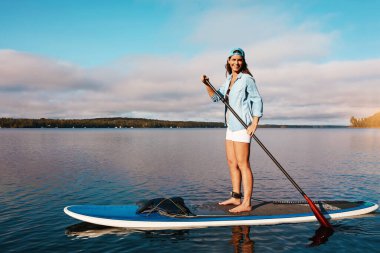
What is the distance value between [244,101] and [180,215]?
3.39 metres

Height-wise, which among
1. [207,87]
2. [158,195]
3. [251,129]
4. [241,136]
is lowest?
[158,195]

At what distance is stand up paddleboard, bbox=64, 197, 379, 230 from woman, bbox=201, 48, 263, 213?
0.47m

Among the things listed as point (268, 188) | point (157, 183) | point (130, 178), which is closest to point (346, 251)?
point (268, 188)

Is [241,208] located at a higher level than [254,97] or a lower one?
lower

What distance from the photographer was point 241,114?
26.3 ft

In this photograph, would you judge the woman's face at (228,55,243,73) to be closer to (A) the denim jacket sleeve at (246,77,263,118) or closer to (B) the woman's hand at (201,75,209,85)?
(A) the denim jacket sleeve at (246,77,263,118)

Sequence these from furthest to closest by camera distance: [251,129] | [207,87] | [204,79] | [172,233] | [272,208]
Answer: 1. [272,208]
2. [207,87]
3. [204,79]
4. [172,233]
5. [251,129]

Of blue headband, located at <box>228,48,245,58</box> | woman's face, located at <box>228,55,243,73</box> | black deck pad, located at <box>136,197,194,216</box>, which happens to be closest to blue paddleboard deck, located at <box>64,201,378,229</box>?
black deck pad, located at <box>136,197,194,216</box>

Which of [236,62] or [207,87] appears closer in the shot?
[236,62]

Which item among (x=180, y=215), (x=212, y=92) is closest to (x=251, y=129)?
(x=212, y=92)

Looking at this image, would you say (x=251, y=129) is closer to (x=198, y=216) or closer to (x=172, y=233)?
(x=198, y=216)

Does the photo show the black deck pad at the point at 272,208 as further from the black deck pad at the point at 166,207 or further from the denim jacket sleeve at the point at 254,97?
the denim jacket sleeve at the point at 254,97

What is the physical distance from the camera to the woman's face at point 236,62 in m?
8.07

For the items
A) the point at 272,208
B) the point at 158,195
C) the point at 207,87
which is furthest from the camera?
the point at 158,195
